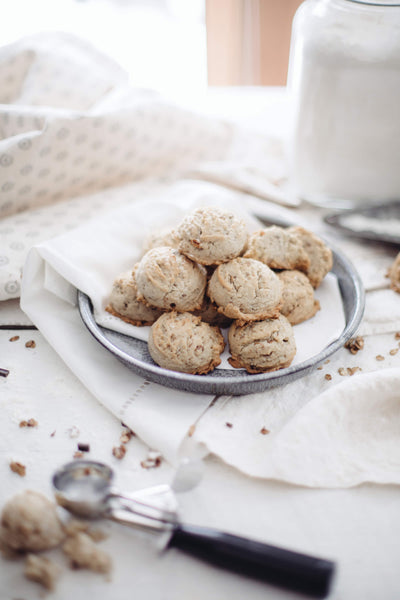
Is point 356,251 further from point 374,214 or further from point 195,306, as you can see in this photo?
point 195,306

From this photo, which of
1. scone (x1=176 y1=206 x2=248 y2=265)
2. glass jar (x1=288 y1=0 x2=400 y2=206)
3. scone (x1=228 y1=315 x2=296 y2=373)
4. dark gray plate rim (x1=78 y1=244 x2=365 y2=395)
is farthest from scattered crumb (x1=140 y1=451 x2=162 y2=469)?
glass jar (x1=288 y1=0 x2=400 y2=206)

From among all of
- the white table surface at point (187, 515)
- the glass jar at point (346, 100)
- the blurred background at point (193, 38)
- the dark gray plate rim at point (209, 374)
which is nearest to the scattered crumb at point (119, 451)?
the white table surface at point (187, 515)

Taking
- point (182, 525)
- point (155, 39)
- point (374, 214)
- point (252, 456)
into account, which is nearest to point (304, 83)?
point (374, 214)

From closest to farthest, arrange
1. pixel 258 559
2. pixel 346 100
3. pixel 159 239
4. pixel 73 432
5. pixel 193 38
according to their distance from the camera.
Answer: pixel 258 559
pixel 73 432
pixel 159 239
pixel 346 100
pixel 193 38

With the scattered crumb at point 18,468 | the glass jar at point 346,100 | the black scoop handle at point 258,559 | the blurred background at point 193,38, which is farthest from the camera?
the blurred background at point 193,38

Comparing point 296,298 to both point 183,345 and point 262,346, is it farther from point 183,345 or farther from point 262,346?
point 183,345

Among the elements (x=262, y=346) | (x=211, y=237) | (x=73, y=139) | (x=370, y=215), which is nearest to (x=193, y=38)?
(x=73, y=139)

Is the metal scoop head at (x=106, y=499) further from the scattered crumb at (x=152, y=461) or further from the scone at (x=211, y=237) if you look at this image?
the scone at (x=211, y=237)
